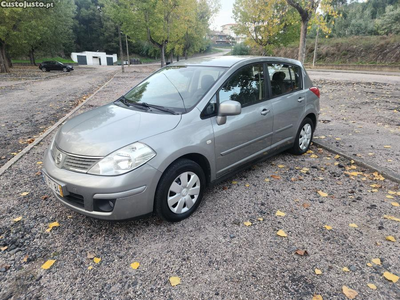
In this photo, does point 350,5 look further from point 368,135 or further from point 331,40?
point 368,135

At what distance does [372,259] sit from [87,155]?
2.87 meters

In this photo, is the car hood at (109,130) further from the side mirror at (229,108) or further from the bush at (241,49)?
the bush at (241,49)

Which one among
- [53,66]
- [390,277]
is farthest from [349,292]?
[53,66]

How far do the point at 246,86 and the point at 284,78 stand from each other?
1.02 metres

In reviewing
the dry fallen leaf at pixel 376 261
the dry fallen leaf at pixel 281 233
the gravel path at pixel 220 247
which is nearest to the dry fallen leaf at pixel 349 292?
the gravel path at pixel 220 247

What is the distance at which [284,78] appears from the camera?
439cm

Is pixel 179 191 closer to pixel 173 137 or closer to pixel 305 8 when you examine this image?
pixel 173 137

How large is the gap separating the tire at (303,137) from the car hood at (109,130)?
8.70ft

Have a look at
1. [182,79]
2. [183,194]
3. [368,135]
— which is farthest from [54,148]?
[368,135]

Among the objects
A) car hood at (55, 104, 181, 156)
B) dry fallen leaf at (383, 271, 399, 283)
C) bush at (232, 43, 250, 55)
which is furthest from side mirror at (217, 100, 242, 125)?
bush at (232, 43, 250, 55)

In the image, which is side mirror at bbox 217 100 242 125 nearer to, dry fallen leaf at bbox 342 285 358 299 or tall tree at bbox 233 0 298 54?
dry fallen leaf at bbox 342 285 358 299

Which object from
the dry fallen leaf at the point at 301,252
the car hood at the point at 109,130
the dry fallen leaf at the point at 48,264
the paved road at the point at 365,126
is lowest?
the dry fallen leaf at the point at 48,264

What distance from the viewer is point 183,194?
303cm

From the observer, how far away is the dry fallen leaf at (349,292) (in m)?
2.15
